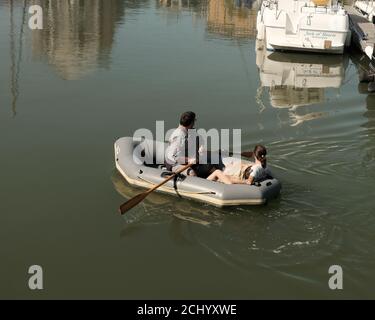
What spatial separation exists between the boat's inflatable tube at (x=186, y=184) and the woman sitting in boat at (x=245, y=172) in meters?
0.14

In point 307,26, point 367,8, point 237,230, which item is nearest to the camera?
point 237,230

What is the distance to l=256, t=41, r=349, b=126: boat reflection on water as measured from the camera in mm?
14383

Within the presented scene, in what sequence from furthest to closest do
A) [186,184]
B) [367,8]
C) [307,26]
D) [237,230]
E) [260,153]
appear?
[367,8], [307,26], [186,184], [260,153], [237,230]

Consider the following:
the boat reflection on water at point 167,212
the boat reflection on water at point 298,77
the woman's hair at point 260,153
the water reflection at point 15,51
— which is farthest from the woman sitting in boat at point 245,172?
the water reflection at point 15,51

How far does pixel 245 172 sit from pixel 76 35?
1625cm

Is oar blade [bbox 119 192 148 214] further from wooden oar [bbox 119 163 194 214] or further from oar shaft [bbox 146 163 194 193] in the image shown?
oar shaft [bbox 146 163 194 193]

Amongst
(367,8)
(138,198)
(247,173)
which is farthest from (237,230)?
(367,8)

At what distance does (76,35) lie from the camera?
75.7 feet

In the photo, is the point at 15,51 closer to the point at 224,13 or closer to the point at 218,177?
the point at 218,177

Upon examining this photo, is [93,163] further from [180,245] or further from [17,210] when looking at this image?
[180,245]

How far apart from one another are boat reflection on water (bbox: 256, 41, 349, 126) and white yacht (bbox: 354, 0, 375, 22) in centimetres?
652
